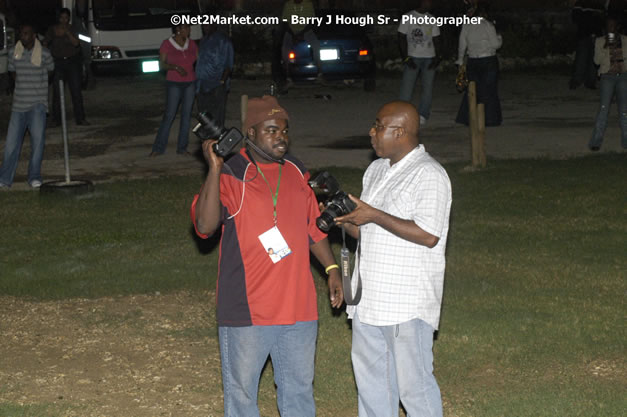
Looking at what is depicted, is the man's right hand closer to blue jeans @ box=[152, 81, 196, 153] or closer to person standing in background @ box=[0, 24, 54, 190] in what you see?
person standing in background @ box=[0, 24, 54, 190]

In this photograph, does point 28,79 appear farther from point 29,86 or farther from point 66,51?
point 66,51

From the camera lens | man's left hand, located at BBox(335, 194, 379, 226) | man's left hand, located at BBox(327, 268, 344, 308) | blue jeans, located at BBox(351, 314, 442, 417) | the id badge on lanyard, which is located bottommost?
blue jeans, located at BBox(351, 314, 442, 417)

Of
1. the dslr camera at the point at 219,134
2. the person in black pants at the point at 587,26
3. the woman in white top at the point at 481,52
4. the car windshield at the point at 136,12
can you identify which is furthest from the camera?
the car windshield at the point at 136,12

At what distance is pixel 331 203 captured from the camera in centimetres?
434

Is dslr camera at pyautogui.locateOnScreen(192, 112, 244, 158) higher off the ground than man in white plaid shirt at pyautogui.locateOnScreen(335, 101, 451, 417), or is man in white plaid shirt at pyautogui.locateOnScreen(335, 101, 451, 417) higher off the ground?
dslr camera at pyautogui.locateOnScreen(192, 112, 244, 158)

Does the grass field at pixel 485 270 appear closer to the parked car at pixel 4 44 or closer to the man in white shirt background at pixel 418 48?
the man in white shirt background at pixel 418 48

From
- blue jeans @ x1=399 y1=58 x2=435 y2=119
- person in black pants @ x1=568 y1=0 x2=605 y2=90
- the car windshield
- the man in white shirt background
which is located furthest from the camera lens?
the car windshield

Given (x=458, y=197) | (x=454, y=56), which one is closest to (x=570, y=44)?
(x=454, y=56)

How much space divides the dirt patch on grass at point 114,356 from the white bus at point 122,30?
46.4 feet

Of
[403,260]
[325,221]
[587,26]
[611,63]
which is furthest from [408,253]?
[587,26]

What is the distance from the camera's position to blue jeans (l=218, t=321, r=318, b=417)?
443 centimetres

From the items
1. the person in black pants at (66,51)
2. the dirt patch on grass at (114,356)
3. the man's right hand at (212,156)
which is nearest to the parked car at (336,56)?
the person in black pants at (66,51)

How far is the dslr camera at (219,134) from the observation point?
13.9ft

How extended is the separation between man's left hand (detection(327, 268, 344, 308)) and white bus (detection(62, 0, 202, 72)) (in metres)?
17.2
